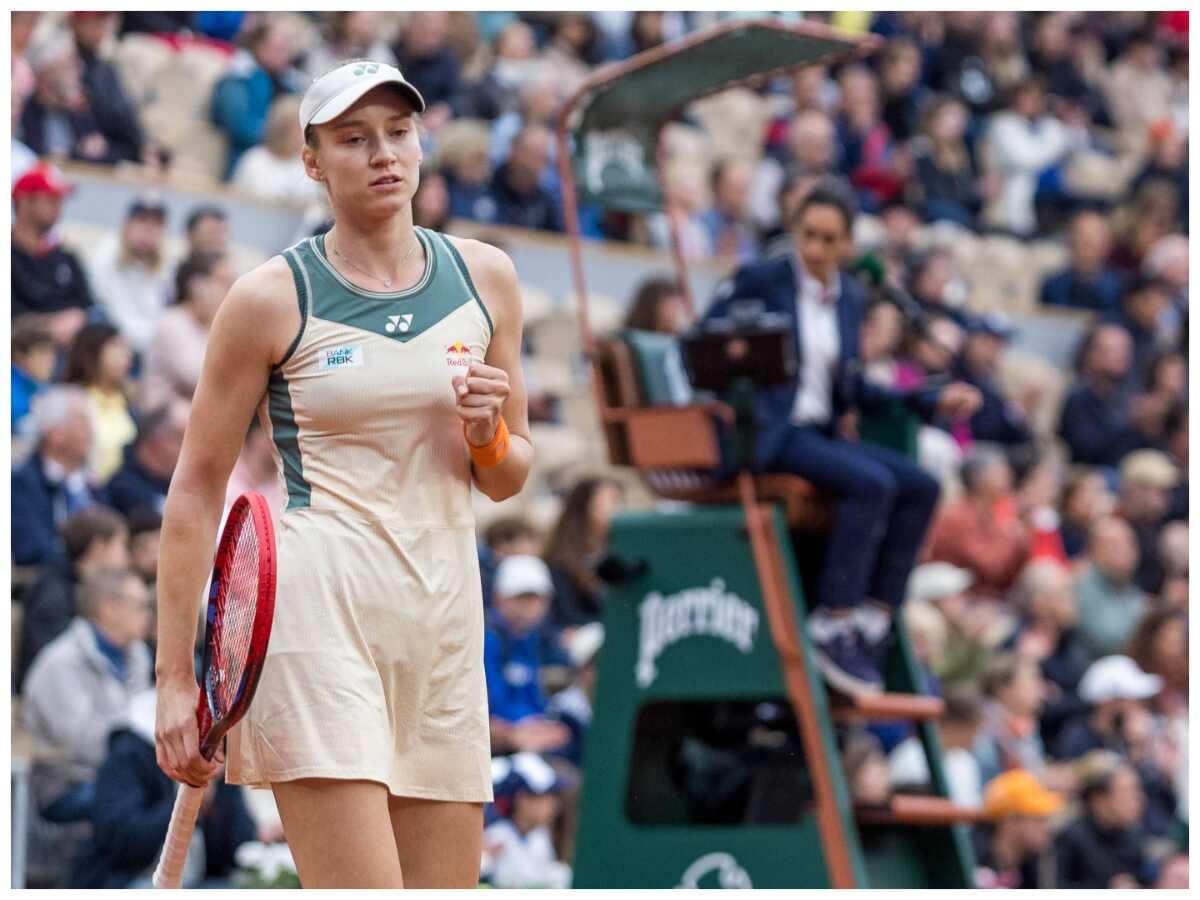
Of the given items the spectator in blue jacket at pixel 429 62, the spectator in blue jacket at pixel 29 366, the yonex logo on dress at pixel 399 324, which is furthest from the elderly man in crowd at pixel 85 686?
the spectator in blue jacket at pixel 429 62

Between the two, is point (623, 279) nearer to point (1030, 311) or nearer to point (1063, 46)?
point (1030, 311)

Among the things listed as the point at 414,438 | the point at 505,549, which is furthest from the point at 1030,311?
the point at 414,438

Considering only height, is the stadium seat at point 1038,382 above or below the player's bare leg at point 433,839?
above

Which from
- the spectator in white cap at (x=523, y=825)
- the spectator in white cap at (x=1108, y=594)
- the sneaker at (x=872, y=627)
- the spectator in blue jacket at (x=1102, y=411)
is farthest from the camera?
the spectator in blue jacket at (x=1102, y=411)

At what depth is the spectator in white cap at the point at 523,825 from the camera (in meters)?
8.20

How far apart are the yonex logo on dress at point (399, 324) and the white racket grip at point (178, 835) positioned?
2.75 ft

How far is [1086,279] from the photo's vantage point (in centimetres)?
1633

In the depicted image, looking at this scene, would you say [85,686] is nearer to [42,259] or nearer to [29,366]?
[29,366]

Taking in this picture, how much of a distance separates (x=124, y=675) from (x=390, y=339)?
4353 millimetres

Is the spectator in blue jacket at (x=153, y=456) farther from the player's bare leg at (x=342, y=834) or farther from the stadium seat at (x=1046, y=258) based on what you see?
the stadium seat at (x=1046, y=258)

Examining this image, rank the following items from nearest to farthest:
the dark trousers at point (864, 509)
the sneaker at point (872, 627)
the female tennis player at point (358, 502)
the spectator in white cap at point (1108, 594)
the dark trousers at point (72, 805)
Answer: the female tennis player at point (358, 502), the dark trousers at point (864, 509), the sneaker at point (872, 627), the dark trousers at point (72, 805), the spectator in white cap at point (1108, 594)

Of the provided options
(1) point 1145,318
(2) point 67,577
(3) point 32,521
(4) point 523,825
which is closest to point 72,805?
(2) point 67,577

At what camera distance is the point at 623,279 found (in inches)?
532

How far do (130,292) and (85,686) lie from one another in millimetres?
3160
